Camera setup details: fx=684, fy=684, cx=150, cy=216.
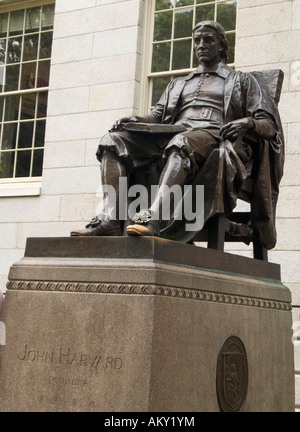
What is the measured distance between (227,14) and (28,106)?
3632 mm

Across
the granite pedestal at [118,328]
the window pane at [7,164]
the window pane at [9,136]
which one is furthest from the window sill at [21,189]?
the granite pedestal at [118,328]

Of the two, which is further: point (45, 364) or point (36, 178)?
point (36, 178)

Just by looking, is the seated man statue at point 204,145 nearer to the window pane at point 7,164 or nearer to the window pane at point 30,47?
the window pane at point 7,164

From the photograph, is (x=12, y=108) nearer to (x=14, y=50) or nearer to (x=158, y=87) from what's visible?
(x=14, y=50)

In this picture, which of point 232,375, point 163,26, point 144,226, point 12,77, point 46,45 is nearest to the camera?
point 144,226

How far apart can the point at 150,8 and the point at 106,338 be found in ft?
24.5

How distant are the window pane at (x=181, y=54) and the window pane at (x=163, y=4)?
2.14 ft

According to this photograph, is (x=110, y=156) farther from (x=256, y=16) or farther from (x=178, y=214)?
(x=256, y=16)

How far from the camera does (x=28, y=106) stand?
37.0 ft

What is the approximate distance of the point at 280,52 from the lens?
8.73 metres

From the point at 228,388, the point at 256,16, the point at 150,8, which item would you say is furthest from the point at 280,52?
the point at 228,388

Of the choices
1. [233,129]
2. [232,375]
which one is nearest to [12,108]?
[233,129]

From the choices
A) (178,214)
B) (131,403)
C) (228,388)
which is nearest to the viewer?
(131,403)

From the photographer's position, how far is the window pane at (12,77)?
453 inches
